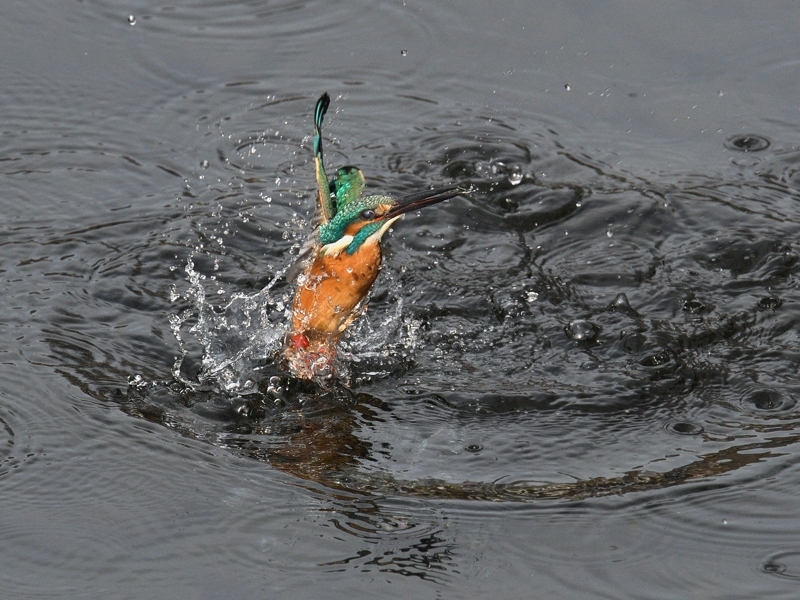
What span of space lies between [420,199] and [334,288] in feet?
1.92

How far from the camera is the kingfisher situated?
5234mm

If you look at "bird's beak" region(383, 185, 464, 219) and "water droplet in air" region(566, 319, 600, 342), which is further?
"water droplet in air" region(566, 319, 600, 342)

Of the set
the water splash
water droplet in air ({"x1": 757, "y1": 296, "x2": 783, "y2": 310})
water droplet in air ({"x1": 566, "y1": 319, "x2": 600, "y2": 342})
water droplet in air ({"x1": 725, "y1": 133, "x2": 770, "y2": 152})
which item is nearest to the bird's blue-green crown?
the water splash

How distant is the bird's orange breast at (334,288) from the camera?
5297 millimetres

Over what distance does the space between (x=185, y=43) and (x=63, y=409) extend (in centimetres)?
366

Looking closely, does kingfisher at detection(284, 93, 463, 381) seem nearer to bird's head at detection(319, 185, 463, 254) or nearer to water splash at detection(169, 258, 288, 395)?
bird's head at detection(319, 185, 463, 254)

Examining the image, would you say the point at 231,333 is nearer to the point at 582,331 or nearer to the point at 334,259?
the point at 334,259

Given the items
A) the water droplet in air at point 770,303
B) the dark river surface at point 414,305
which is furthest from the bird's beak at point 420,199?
the water droplet in air at point 770,303

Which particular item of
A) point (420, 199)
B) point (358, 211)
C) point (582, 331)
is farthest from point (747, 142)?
point (358, 211)

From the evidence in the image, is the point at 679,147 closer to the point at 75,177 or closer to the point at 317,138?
the point at 317,138

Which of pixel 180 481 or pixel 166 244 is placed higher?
pixel 166 244

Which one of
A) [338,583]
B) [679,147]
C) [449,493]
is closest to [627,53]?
[679,147]

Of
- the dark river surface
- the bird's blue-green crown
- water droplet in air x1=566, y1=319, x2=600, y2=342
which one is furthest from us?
water droplet in air x1=566, y1=319, x2=600, y2=342

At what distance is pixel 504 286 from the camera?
19.2 ft
